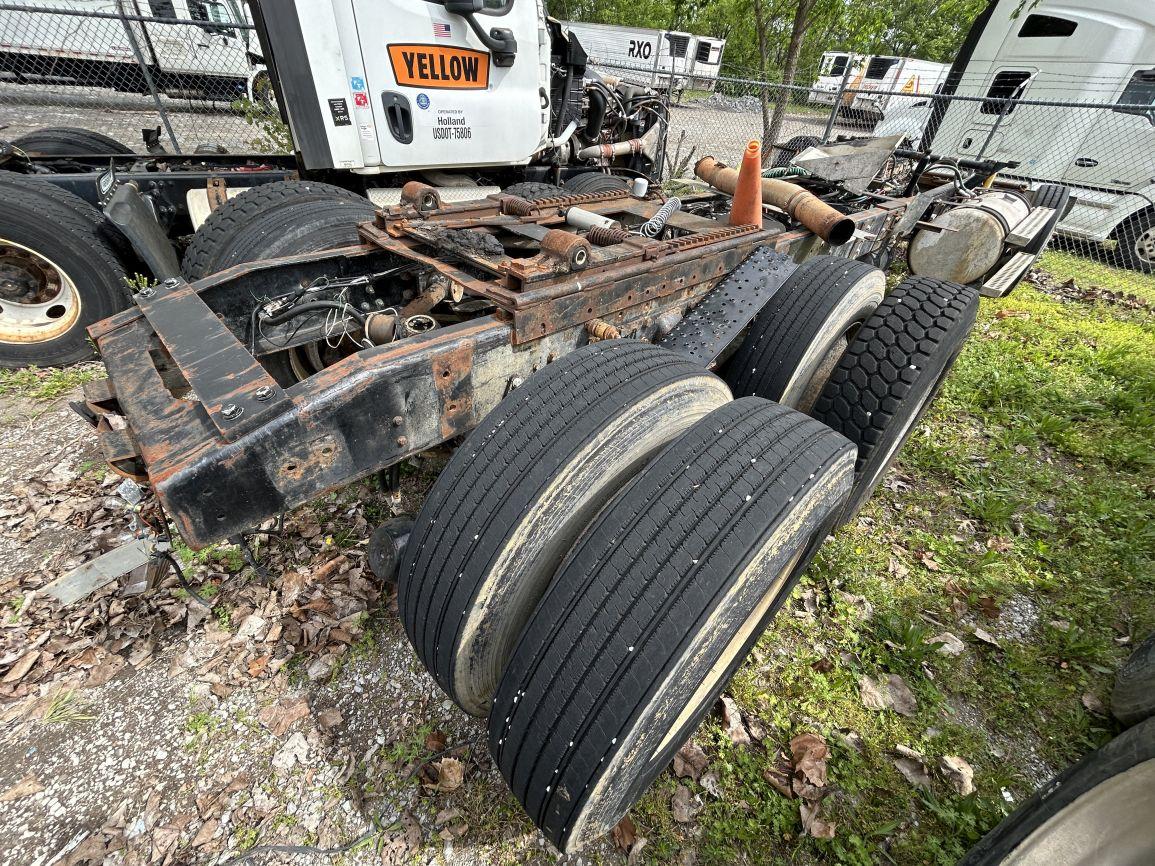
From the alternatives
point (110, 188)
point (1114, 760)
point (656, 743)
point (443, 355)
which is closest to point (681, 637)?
point (656, 743)

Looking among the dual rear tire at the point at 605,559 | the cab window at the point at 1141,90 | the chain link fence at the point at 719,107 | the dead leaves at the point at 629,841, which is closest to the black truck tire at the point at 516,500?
the dual rear tire at the point at 605,559

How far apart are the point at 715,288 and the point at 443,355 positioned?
1652 millimetres

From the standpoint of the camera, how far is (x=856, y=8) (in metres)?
9.44

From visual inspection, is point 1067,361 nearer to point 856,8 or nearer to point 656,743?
point 656,743

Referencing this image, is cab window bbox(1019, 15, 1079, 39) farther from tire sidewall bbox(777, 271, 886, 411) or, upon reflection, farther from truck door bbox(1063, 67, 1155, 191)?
tire sidewall bbox(777, 271, 886, 411)

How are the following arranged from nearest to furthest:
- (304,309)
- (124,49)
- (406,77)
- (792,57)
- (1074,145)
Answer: (304,309), (406,77), (1074,145), (792,57), (124,49)

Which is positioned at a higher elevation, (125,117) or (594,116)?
(594,116)

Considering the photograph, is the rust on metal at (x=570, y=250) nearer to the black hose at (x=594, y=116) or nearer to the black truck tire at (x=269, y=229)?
the black truck tire at (x=269, y=229)

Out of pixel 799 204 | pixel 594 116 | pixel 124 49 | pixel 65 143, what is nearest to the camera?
pixel 799 204

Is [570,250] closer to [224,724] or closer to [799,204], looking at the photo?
[799,204]

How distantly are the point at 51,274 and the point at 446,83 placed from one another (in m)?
3.08

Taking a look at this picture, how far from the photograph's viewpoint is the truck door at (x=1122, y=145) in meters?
7.92

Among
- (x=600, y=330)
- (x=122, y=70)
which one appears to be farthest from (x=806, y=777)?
(x=122, y=70)

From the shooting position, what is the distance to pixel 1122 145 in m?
8.16
